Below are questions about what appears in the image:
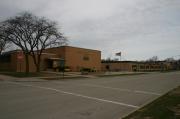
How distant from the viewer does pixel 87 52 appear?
7425cm

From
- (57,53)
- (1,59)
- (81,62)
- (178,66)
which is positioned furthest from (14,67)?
(178,66)

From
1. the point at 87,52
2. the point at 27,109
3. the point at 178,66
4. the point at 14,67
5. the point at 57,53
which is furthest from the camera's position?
the point at 178,66

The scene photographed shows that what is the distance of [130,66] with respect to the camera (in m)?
110

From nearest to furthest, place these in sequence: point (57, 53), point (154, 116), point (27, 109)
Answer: point (154, 116) < point (27, 109) < point (57, 53)

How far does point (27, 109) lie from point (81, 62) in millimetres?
61481

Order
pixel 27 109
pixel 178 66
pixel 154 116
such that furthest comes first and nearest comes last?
1. pixel 178 66
2. pixel 27 109
3. pixel 154 116

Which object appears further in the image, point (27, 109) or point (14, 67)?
point (14, 67)

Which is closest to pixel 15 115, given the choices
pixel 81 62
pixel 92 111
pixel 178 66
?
pixel 92 111

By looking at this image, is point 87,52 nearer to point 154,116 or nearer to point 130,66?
point 130,66

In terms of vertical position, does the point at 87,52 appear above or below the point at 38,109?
above

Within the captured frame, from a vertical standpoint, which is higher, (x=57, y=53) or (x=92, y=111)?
(x=57, y=53)

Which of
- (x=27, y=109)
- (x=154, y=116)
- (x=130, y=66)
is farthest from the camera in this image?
(x=130, y=66)

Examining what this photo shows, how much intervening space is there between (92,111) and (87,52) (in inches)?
2507

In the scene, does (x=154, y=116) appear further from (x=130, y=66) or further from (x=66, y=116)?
(x=130, y=66)
